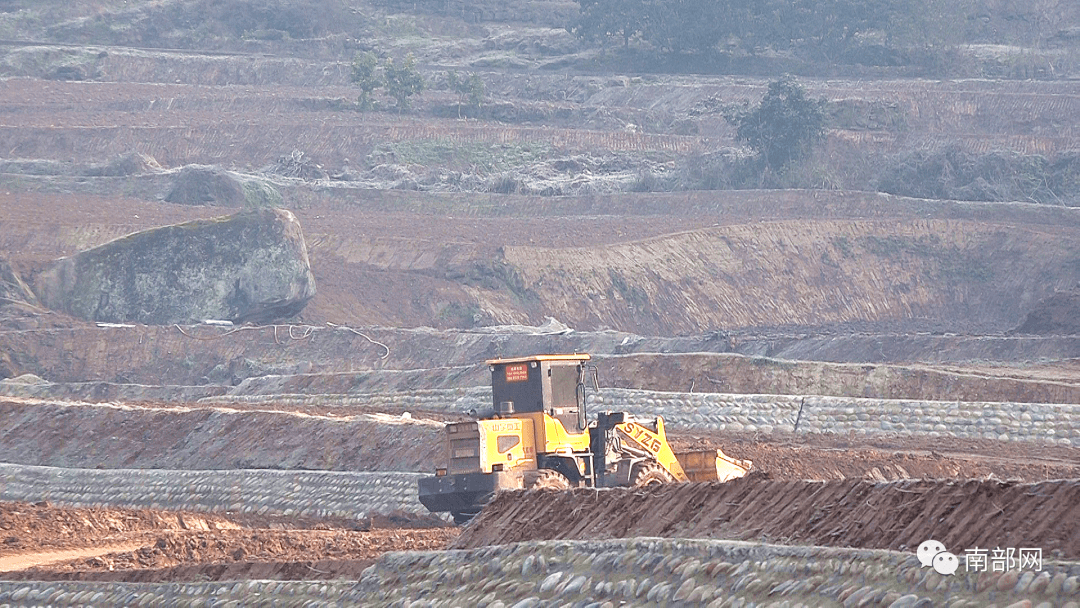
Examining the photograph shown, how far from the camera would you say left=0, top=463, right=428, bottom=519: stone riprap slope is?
2136cm

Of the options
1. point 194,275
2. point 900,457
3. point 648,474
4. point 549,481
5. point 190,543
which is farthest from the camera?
point 194,275

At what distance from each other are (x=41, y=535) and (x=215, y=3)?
69189 mm

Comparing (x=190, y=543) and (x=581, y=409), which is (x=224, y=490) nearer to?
(x=190, y=543)

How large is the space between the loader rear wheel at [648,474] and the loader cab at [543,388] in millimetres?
780

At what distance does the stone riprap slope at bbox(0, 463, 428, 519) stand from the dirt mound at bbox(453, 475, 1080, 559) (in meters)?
7.98

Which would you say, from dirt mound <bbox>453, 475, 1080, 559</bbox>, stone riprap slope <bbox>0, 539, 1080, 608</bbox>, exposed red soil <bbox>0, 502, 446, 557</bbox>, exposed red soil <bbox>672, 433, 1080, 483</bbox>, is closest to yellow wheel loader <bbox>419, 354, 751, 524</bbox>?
dirt mound <bbox>453, 475, 1080, 559</bbox>

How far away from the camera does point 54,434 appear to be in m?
28.5

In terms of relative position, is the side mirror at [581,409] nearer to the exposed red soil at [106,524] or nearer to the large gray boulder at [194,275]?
the exposed red soil at [106,524]

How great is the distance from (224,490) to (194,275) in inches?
753

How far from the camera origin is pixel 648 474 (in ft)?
54.6

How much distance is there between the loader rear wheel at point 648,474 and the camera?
54.2ft

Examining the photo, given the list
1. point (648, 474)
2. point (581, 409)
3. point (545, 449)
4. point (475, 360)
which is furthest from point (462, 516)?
point (475, 360)

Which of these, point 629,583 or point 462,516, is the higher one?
point 629,583

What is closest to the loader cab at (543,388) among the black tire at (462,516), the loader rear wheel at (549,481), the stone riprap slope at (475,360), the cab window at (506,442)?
the cab window at (506,442)
